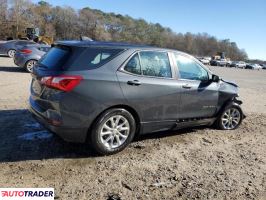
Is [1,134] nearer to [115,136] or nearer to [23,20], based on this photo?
[115,136]

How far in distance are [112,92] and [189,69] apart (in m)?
1.92

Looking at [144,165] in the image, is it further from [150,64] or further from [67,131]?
[150,64]

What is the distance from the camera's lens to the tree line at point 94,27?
79.2 meters

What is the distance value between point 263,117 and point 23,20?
78.3m

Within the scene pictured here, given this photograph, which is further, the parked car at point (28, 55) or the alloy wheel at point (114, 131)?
the parked car at point (28, 55)

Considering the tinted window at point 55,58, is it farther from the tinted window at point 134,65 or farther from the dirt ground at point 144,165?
the dirt ground at point 144,165

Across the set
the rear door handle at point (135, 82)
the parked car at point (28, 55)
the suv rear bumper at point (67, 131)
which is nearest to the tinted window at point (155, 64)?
the rear door handle at point (135, 82)

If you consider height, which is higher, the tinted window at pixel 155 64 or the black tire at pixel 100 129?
the tinted window at pixel 155 64

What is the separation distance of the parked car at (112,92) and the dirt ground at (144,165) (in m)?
0.38

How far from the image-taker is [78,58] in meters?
5.37

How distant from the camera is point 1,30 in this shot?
7450 centimetres

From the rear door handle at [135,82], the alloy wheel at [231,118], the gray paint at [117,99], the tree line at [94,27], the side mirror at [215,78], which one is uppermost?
the tree line at [94,27]

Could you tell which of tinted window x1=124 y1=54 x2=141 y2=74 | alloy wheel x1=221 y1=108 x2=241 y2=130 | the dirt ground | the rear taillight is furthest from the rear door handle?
alloy wheel x1=221 y1=108 x2=241 y2=130

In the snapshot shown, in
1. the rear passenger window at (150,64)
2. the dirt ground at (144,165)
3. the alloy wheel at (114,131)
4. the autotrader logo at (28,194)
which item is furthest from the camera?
the rear passenger window at (150,64)
